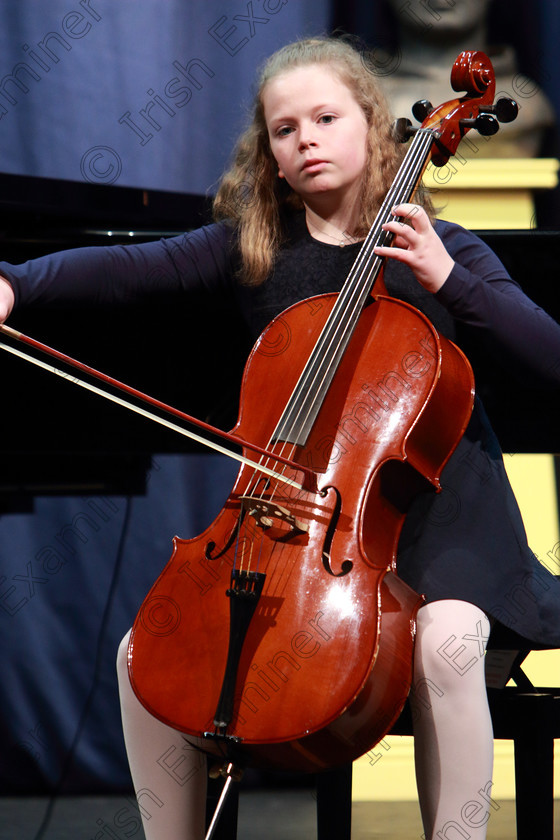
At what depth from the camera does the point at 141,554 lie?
1824 millimetres

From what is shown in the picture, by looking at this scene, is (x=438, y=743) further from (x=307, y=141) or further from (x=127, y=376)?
(x=127, y=376)

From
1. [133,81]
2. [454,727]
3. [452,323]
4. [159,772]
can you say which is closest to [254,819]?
[159,772]

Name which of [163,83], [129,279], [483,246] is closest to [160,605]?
[129,279]

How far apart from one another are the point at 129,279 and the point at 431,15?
42.7 inches

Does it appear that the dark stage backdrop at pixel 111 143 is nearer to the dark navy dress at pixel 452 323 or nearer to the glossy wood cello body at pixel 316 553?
the dark navy dress at pixel 452 323

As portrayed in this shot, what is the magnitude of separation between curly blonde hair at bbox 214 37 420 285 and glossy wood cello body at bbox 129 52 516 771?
98mm

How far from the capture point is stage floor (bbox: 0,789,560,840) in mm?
1480

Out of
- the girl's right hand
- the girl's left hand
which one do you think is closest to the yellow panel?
the girl's left hand

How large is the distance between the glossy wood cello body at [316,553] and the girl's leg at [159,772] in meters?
0.10

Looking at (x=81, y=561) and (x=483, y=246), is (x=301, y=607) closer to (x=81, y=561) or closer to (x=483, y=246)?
(x=483, y=246)

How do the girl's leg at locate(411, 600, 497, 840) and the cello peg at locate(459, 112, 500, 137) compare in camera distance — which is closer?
the girl's leg at locate(411, 600, 497, 840)

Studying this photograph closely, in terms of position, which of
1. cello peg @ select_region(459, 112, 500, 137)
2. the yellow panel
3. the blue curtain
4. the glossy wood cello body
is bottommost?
the glossy wood cello body

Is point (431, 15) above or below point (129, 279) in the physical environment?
above

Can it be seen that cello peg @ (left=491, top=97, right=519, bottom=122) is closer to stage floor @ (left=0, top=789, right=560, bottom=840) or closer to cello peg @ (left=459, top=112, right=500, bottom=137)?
cello peg @ (left=459, top=112, right=500, bottom=137)
